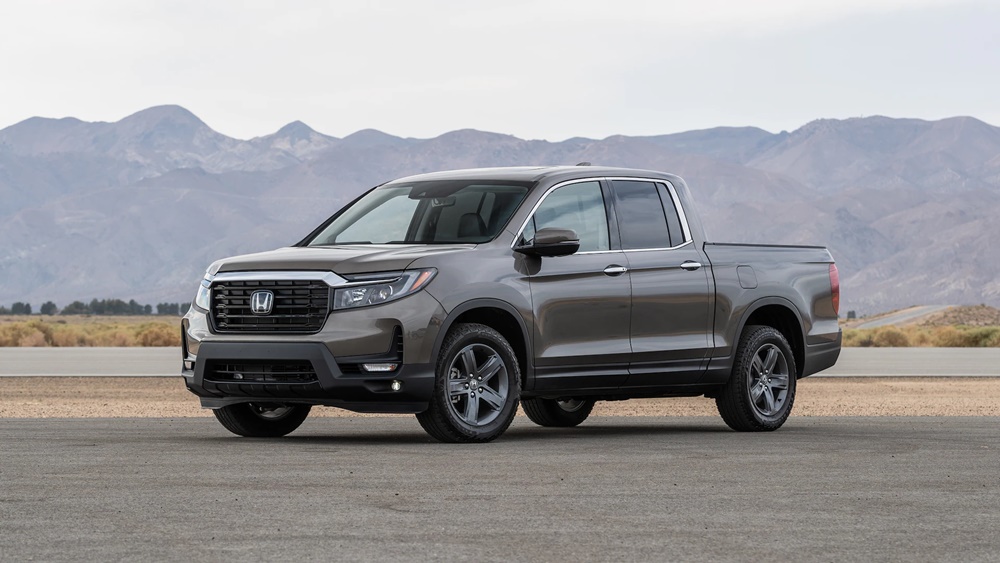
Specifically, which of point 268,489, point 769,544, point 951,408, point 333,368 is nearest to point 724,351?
point 333,368

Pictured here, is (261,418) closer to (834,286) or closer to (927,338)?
(834,286)

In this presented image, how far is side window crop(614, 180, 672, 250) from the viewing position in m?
13.9

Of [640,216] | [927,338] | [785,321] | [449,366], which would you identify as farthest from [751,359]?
[927,338]

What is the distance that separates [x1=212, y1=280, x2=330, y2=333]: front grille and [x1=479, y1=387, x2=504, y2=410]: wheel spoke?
1.33m

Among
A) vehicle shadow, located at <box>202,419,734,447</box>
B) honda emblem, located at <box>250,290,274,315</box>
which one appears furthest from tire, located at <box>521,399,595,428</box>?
honda emblem, located at <box>250,290,274,315</box>

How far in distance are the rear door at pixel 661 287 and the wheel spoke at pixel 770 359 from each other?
890mm

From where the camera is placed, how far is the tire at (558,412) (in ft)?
51.8

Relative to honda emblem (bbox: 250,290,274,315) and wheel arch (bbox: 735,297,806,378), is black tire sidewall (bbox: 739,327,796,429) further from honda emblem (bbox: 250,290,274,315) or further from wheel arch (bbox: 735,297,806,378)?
honda emblem (bbox: 250,290,274,315)

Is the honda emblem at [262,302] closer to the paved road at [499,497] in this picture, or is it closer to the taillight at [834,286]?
the paved road at [499,497]

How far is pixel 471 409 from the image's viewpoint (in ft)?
41.3

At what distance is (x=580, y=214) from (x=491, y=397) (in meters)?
1.90

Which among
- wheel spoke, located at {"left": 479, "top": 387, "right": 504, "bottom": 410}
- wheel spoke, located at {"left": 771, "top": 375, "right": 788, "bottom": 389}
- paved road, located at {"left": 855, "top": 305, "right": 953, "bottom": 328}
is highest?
wheel spoke, located at {"left": 479, "top": 387, "right": 504, "bottom": 410}

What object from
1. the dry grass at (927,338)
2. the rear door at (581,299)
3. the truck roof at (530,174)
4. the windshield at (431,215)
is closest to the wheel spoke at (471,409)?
the rear door at (581,299)

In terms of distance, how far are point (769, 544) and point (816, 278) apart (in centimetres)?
826
